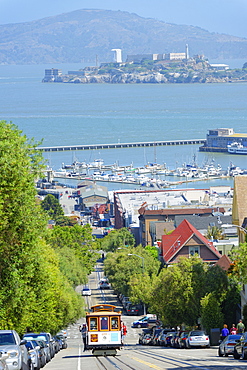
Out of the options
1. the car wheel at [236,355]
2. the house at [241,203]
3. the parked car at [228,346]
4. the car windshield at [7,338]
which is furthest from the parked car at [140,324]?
the car windshield at [7,338]

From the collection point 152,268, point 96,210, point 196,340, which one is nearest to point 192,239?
point 152,268

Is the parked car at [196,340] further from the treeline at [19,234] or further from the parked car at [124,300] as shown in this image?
the parked car at [124,300]

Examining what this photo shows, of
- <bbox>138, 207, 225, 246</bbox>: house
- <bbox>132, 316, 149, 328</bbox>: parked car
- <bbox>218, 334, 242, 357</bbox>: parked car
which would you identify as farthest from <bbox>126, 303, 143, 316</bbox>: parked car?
<bbox>218, 334, 242, 357</bbox>: parked car

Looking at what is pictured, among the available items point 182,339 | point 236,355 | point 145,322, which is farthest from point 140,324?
point 236,355

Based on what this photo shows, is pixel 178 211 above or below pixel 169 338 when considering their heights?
below

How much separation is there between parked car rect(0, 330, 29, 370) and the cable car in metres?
11.9

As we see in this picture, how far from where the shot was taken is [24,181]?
1156 inches

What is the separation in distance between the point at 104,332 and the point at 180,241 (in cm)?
3493

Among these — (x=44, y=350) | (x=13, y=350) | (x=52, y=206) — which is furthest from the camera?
(x=52, y=206)

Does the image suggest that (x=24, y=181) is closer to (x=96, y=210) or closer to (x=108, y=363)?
(x=108, y=363)

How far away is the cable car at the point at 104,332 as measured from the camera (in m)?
34.0

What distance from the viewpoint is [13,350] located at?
20453 millimetres

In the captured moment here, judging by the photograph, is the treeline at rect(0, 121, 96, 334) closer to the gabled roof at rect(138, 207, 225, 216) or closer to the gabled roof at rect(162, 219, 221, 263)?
the gabled roof at rect(162, 219, 221, 263)

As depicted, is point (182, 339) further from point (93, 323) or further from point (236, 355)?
point (236, 355)
